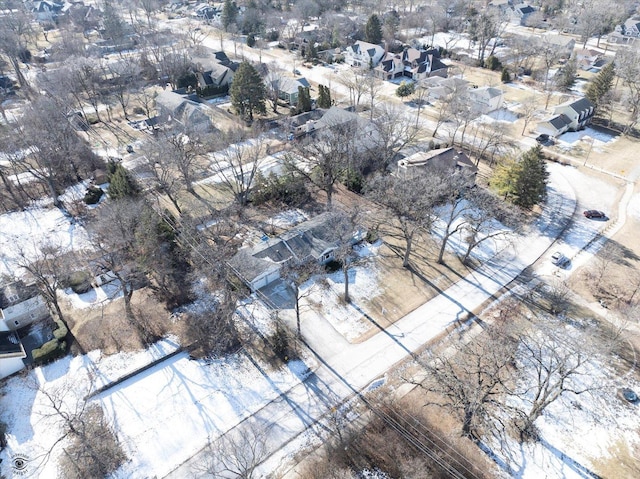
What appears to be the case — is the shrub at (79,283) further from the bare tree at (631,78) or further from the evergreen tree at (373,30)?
the evergreen tree at (373,30)

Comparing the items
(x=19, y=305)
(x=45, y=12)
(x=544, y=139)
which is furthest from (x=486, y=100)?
(x=45, y=12)

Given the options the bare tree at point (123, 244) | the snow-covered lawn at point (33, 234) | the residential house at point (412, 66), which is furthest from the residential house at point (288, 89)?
the bare tree at point (123, 244)

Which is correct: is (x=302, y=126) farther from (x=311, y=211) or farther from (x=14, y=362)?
(x=14, y=362)

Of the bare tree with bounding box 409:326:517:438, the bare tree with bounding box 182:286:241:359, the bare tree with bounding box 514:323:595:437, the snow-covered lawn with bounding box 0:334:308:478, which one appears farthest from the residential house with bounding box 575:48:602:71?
the snow-covered lawn with bounding box 0:334:308:478

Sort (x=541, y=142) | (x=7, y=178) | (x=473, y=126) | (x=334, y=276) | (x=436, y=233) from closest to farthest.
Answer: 1. (x=334, y=276)
2. (x=436, y=233)
3. (x=7, y=178)
4. (x=541, y=142)
5. (x=473, y=126)

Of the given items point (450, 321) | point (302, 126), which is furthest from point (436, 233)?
point (302, 126)

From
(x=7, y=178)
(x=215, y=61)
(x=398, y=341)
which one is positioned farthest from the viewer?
(x=215, y=61)

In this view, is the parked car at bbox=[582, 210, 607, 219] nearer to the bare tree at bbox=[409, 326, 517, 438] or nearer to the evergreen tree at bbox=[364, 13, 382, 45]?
the bare tree at bbox=[409, 326, 517, 438]
